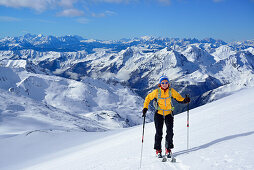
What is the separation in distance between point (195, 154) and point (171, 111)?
1.99 metres

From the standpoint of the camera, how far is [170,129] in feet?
28.6

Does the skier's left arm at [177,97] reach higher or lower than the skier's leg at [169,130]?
higher

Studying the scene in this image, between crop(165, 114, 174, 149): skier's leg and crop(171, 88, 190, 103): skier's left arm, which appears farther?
crop(171, 88, 190, 103): skier's left arm

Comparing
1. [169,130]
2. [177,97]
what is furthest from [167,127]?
[177,97]

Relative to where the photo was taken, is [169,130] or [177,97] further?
[177,97]

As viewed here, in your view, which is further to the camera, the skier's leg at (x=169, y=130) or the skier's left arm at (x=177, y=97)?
the skier's left arm at (x=177, y=97)

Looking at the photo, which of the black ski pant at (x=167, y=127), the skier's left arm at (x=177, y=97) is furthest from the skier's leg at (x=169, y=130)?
the skier's left arm at (x=177, y=97)

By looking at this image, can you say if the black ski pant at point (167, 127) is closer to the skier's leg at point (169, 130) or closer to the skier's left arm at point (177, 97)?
the skier's leg at point (169, 130)

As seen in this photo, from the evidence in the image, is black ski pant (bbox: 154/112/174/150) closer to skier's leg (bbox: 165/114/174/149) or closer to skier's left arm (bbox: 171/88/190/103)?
skier's leg (bbox: 165/114/174/149)

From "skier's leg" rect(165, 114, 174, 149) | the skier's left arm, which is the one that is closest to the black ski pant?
"skier's leg" rect(165, 114, 174, 149)

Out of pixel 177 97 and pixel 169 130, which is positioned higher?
pixel 177 97

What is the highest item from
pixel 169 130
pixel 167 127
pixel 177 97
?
pixel 177 97

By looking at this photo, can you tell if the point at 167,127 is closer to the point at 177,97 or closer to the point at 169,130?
the point at 169,130

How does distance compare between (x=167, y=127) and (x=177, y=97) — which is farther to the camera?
(x=177, y=97)
